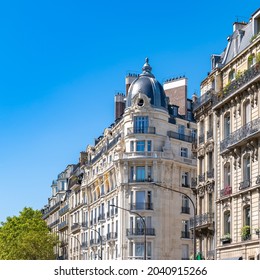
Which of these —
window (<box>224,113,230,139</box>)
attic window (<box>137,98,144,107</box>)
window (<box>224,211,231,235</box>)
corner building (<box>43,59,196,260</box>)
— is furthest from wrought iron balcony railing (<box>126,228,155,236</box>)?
window (<box>224,211,231,235</box>)

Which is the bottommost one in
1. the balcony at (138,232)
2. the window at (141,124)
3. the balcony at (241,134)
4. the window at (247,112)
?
the balcony at (138,232)

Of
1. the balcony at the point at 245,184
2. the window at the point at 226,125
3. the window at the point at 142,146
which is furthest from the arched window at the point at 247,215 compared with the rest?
the window at the point at 142,146

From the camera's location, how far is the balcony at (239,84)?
135 ft

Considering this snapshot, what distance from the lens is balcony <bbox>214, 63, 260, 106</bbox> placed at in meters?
41.2

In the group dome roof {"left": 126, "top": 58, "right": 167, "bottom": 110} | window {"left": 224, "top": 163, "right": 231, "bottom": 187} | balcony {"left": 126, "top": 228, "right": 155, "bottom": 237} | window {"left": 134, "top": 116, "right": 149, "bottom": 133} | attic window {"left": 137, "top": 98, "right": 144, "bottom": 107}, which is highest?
dome roof {"left": 126, "top": 58, "right": 167, "bottom": 110}

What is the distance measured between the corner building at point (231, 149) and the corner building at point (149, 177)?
24864 mm

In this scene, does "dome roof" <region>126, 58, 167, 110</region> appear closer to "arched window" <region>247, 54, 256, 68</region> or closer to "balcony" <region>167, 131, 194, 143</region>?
"balcony" <region>167, 131, 194, 143</region>

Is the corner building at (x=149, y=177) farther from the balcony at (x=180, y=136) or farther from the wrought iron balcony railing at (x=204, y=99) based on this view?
the wrought iron balcony railing at (x=204, y=99)

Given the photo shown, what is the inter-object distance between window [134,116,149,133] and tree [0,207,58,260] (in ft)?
84.8

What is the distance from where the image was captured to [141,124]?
80188 mm

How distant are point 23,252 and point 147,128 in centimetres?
2789
